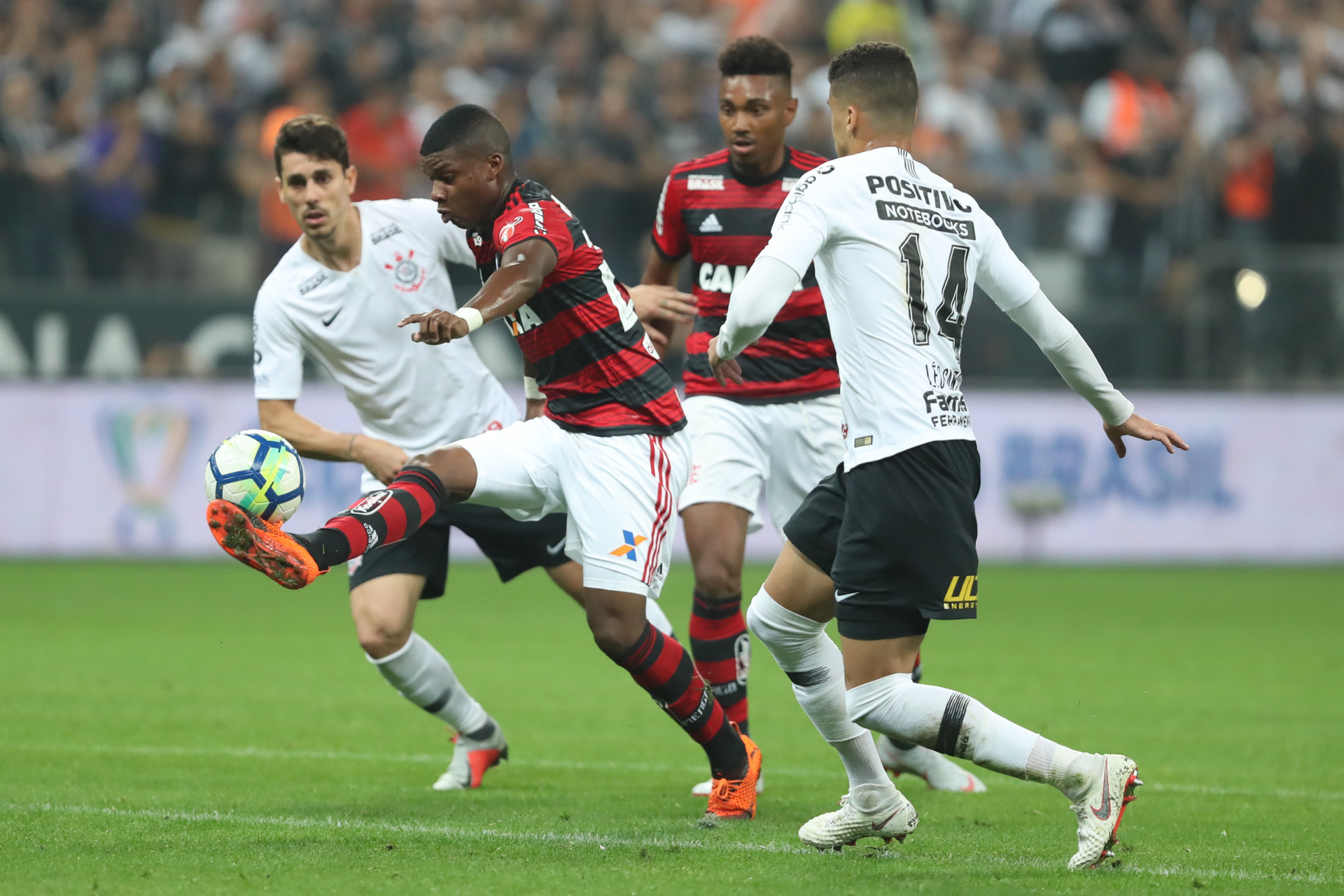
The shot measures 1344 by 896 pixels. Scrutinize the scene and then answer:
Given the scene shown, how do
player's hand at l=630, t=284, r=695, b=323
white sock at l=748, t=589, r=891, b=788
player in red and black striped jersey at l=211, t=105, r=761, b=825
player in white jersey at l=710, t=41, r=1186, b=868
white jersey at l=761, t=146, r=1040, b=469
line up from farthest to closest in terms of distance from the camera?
player's hand at l=630, t=284, r=695, b=323
player in red and black striped jersey at l=211, t=105, r=761, b=825
white sock at l=748, t=589, r=891, b=788
white jersey at l=761, t=146, r=1040, b=469
player in white jersey at l=710, t=41, r=1186, b=868

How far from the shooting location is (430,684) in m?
6.70

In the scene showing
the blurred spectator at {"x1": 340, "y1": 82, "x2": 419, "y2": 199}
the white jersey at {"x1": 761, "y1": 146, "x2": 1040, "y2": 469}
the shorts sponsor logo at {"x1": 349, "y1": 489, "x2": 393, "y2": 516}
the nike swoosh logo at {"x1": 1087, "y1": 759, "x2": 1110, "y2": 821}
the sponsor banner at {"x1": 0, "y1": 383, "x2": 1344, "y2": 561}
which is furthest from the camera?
the sponsor banner at {"x1": 0, "y1": 383, "x2": 1344, "y2": 561}

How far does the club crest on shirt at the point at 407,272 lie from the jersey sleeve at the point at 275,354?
1.55ft

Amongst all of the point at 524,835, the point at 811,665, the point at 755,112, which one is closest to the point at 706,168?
the point at 755,112

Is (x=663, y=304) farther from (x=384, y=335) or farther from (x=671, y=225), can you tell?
(x=384, y=335)

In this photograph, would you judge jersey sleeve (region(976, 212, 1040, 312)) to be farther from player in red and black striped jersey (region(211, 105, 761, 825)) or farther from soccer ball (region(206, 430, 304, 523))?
soccer ball (region(206, 430, 304, 523))

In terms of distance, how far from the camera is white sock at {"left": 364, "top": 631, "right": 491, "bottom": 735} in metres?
6.64

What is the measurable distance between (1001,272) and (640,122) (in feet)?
37.2

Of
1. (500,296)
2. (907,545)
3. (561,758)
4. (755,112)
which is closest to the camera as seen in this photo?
(907,545)

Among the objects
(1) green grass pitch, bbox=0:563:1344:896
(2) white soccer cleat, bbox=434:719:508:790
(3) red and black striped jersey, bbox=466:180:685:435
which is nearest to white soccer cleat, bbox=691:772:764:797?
(1) green grass pitch, bbox=0:563:1344:896

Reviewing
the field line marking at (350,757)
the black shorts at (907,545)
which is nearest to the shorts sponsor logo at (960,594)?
the black shorts at (907,545)

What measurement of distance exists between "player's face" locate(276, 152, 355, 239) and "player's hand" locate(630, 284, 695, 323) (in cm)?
133

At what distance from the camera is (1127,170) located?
1672 centimetres

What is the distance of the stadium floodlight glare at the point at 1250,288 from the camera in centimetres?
1614
